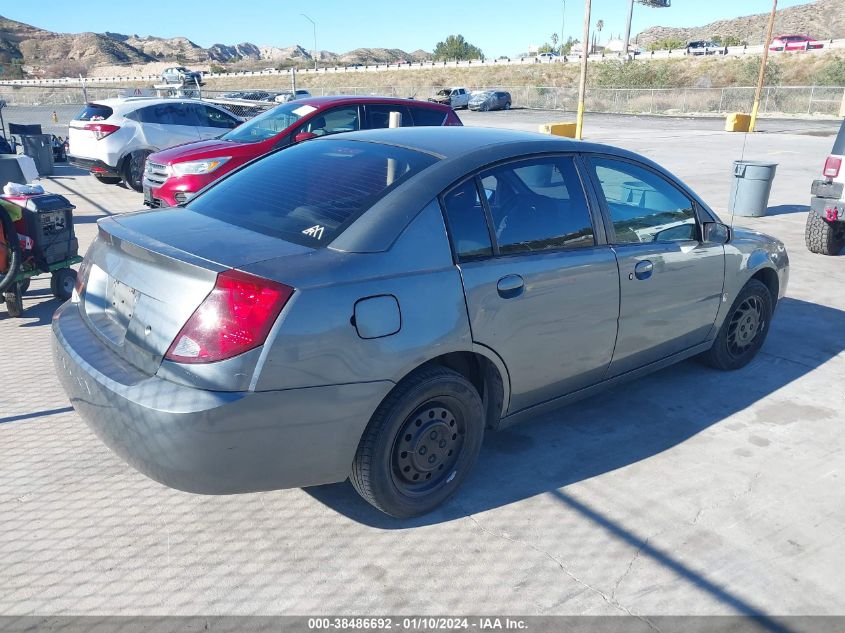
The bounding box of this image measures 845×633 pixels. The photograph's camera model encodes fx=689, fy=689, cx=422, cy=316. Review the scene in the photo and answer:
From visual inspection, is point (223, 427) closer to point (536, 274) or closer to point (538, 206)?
point (536, 274)

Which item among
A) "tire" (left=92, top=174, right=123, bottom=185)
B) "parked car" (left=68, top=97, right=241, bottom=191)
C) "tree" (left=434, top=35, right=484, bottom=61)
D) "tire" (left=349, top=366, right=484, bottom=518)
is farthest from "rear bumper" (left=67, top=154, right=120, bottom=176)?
"tree" (left=434, top=35, right=484, bottom=61)

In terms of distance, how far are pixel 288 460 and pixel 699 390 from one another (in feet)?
10.3

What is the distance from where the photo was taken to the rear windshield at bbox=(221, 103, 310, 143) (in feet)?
31.1

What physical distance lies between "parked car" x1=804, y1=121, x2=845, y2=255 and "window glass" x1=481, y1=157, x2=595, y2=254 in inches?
219

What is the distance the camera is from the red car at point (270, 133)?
28.8 feet

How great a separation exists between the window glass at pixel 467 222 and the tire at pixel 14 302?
4.19m

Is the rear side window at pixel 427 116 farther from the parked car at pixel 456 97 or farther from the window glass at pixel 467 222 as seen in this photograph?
the parked car at pixel 456 97

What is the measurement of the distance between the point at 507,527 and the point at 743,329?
9.15 feet

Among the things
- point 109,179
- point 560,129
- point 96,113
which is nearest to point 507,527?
point 96,113

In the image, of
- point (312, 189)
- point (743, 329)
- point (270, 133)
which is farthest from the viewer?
point (270, 133)

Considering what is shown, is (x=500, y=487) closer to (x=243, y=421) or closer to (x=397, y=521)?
(x=397, y=521)

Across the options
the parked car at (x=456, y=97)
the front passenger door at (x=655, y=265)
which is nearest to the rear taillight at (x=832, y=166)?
the front passenger door at (x=655, y=265)

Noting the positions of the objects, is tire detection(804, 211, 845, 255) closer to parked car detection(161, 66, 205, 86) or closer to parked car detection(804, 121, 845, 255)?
parked car detection(804, 121, 845, 255)

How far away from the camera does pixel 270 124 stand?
379 inches
